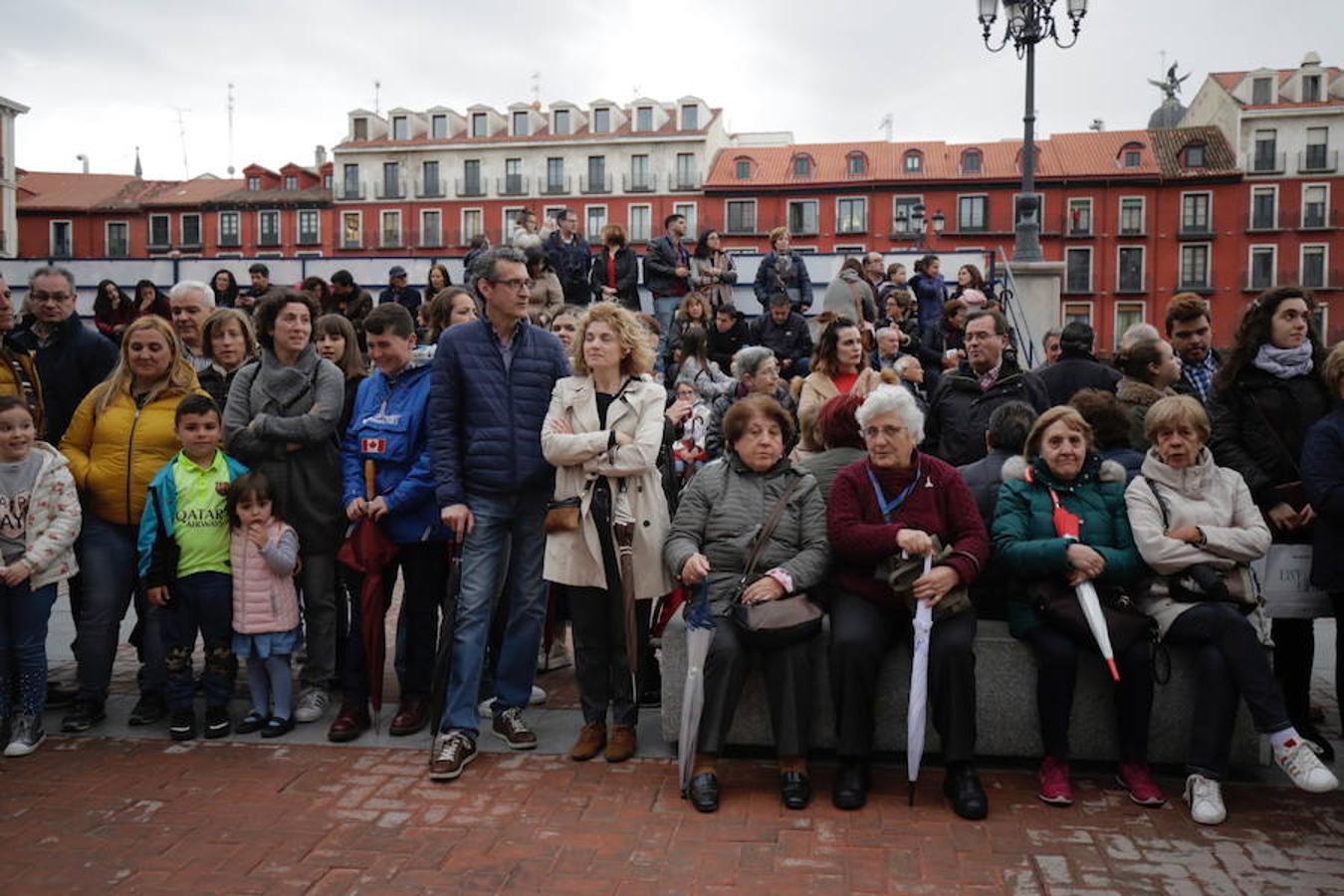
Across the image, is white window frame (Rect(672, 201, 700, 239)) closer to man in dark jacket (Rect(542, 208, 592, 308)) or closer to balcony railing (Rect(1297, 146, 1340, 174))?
balcony railing (Rect(1297, 146, 1340, 174))

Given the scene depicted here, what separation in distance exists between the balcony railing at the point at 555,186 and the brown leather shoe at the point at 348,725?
5152cm

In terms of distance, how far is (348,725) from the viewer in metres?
5.07

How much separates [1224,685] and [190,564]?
4646 mm

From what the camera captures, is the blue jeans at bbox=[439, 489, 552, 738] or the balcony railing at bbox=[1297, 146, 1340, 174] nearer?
the blue jeans at bbox=[439, 489, 552, 738]

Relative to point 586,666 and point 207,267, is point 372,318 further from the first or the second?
point 207,267

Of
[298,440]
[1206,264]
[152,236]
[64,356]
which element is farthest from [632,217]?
[298,440]

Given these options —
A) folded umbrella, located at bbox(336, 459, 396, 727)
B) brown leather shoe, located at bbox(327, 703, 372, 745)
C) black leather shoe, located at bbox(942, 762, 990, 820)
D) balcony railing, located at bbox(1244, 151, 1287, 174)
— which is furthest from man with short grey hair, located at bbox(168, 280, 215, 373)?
balcony railing, located at bbox(1244, 151, 1287, 174)

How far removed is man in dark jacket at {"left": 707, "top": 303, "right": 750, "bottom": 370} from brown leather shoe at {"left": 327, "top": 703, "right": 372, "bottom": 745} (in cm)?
660

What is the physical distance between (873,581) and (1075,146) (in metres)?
51.2

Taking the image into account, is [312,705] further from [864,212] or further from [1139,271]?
[1139,271]

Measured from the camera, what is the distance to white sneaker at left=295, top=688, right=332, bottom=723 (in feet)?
17.4

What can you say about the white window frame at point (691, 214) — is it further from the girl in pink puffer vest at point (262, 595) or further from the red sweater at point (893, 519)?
the red sweater at point (893, 519)

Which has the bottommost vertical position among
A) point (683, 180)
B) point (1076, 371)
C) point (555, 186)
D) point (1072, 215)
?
point (1076, 371)

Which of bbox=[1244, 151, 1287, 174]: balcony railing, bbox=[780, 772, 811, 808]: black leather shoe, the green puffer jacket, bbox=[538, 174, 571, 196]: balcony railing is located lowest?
bbox=[780, 772, 811, 808]: black leather shoe
